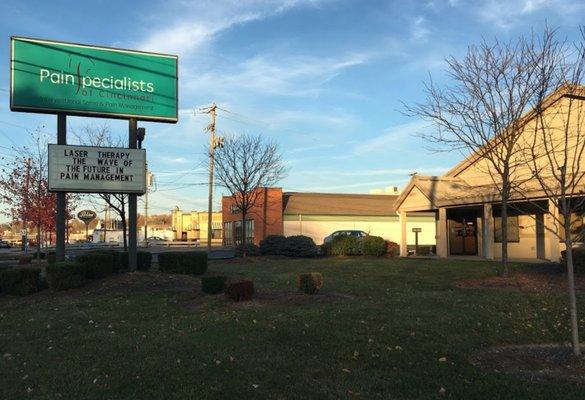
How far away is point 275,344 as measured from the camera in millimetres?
7695

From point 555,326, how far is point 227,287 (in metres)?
5.97

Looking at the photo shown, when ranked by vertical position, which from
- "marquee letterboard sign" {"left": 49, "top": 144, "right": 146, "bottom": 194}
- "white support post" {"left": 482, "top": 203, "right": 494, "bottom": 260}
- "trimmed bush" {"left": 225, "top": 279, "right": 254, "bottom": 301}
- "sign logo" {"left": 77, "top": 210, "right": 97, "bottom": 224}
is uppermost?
"marquee letterboard sign" {"left": 49, "top": 144, "right": 146, "bottom": 194}

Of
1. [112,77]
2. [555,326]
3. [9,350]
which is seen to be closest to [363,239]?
[112,77]

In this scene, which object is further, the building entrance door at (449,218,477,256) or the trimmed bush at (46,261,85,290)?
the building entrance door at (449,218,477,256)

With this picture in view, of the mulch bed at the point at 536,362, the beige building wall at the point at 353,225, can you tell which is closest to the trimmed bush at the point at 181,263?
the mulch bed at the point at 536,362

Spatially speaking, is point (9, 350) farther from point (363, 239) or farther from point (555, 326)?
point (363, 239)

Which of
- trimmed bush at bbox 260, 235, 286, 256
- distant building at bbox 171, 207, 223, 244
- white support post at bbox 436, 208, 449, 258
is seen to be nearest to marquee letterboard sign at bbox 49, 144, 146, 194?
trimmed bush at bbox 260, 235, 286, 256

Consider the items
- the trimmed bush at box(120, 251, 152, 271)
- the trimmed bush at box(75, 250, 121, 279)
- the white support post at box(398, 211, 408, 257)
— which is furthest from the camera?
the white support post at box(398, 211, 408, 257)

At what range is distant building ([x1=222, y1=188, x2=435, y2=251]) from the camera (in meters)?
50.0

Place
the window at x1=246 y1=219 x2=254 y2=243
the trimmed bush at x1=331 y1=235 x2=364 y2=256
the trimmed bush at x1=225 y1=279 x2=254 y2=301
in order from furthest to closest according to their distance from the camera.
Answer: the window at x1=246 y1=219 x2=254 y2=243 → the trimmed bush at x1=331 y1=235 x2=364 y2=256 → the trimmed bush at x1=225 y1=279 x2=254 y2=301

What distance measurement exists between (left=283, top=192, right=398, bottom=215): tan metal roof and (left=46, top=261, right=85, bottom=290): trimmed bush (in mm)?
36530

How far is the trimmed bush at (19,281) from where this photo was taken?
14539 mm

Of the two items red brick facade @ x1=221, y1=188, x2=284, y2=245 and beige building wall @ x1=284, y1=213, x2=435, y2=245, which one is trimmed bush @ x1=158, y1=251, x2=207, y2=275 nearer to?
red brick facade @ x1=221, y1=188, x2=284, y2=245

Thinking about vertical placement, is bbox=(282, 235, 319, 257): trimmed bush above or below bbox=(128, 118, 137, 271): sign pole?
below
